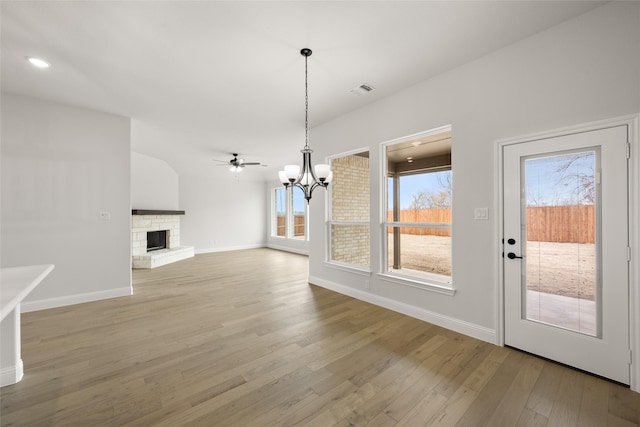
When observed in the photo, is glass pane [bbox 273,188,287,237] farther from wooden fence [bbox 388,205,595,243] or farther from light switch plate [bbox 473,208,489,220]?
wooden fence [bbox 388,205,595,243]

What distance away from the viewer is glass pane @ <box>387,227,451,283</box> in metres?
3.11

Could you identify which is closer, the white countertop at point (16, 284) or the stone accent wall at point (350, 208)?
the white countertop at point (16, 284)

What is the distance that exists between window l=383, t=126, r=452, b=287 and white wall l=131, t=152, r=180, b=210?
6.55 meters

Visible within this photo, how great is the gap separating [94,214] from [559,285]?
5.70 metres

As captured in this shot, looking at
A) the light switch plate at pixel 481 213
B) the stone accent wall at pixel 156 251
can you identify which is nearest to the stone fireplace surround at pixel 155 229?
the stone accent wall at pixel 156 251

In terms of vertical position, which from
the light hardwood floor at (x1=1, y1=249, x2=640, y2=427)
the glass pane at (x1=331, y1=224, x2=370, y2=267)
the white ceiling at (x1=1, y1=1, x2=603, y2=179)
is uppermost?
the white ceiling at (x1=1, y1=1, x2=603, y2=179)

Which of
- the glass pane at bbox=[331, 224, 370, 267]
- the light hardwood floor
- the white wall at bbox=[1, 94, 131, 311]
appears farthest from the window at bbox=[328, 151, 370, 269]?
the white wall at bbox=[1, 94, 131, 311]

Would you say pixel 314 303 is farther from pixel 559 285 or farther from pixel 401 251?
pixel 559 285

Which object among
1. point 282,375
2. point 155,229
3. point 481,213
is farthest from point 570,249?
point 155,229

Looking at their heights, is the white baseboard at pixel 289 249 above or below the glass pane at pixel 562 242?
below

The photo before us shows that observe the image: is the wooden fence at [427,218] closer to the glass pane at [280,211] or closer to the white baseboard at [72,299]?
the white baseboard at [72,299]

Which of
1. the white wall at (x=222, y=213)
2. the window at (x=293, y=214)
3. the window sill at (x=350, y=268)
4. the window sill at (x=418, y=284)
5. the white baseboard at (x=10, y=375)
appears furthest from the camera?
the window at (x=293, y=214)

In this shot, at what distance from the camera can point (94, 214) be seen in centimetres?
386

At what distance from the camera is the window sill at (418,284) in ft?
9.46
